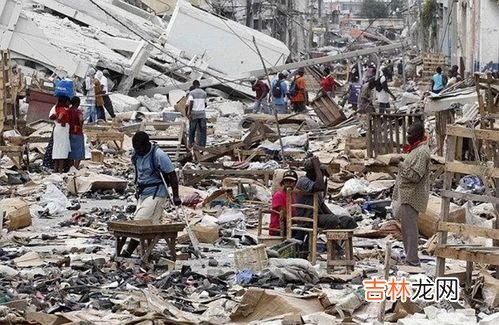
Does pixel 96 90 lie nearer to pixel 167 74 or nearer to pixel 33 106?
pixel 33 106

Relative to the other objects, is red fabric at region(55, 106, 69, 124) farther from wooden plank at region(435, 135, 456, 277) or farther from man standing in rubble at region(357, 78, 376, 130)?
wooden plank at region(435, 135, 456, 277)

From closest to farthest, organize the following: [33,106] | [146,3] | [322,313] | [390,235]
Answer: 1. [322,313]
2. [390,235]
3. [33,106]
4. [146,3]

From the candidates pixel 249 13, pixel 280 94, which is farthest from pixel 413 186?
pixel 249 13

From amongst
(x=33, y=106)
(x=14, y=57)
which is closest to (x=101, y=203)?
(x=33, y=106)

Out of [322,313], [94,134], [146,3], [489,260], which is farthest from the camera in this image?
[146,3]

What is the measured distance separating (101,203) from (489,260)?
814 centimetres

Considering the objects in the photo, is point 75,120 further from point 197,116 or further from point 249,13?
point 249,13

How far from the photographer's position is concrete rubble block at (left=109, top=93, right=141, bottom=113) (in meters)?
32.4

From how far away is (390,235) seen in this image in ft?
47.1

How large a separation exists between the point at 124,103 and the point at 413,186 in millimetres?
21263

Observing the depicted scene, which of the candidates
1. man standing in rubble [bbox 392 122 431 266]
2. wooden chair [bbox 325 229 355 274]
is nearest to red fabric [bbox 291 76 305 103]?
man standing in rubble [bbox 392 122 431 266]

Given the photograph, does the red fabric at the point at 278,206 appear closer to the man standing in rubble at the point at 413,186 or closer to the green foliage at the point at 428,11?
the man standing in rubble at the point at 413,186

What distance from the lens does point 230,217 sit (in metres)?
15.4

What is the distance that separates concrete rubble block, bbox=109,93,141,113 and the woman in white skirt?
12.5 meters
